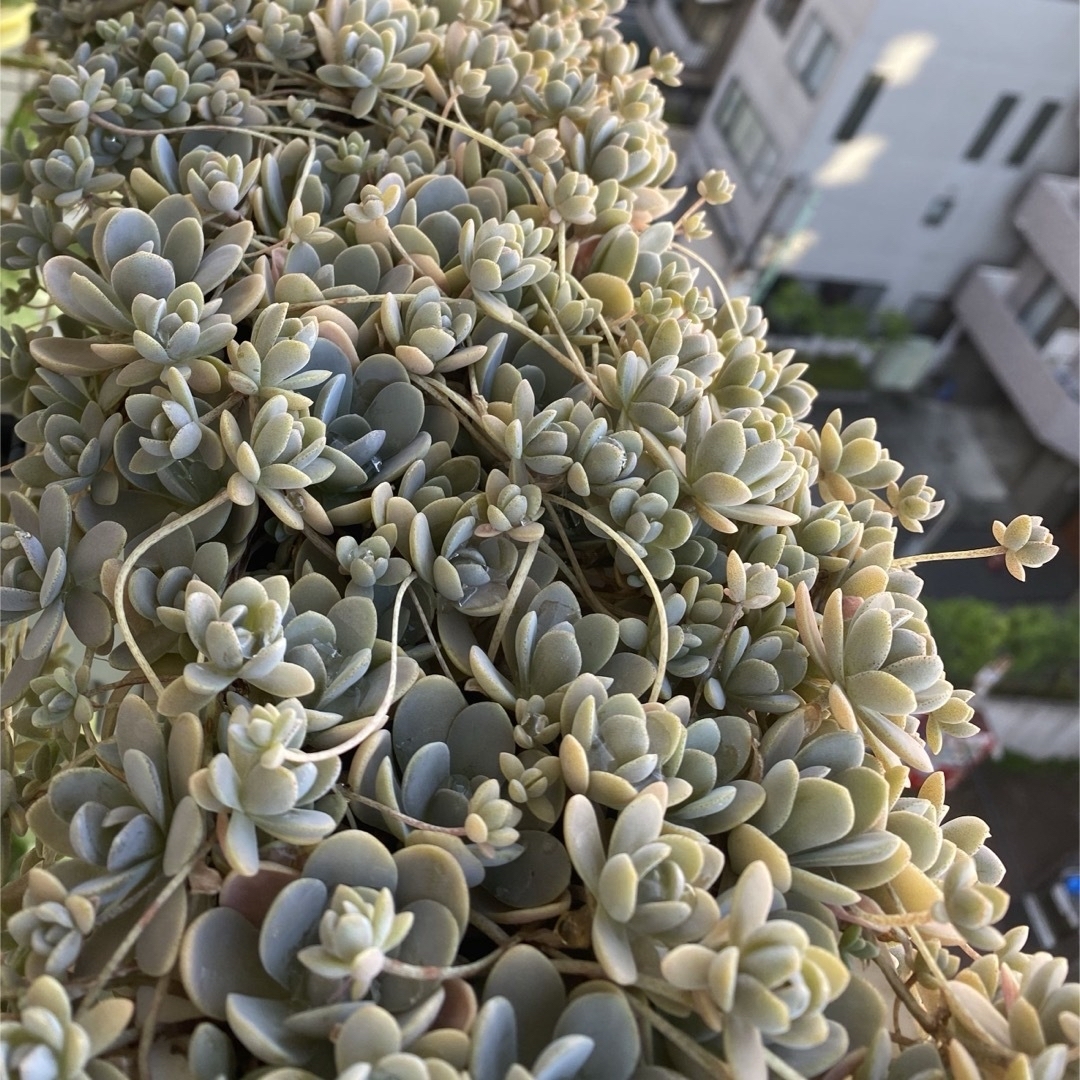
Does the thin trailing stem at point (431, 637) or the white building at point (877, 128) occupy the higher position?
the thin trailing stem at point (431, 637)

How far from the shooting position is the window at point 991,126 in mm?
3576

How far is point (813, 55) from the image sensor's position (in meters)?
3.56

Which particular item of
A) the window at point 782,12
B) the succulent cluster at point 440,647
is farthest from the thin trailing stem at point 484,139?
the window at point 782,12

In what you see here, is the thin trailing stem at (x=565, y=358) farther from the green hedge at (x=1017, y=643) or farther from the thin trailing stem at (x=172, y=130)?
the green hedge at (x=1017, y=643)

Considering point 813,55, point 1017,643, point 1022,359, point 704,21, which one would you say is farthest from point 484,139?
point 704,21

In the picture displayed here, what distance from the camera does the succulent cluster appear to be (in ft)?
1.04

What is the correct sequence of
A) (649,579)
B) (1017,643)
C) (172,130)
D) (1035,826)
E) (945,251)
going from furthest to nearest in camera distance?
1. (945,251)
2. (1017,643)
3. (1035,826)
4. (172,130)
5. (649,579)

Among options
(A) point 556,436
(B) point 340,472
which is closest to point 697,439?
(A) point 556,436

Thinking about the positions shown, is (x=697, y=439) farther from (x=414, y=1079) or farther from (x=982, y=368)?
(x=982, y=368)

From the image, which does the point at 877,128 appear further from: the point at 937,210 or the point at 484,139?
the point at 484,139

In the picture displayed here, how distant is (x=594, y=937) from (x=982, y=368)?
4.66 meters

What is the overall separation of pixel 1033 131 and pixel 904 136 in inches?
21.2

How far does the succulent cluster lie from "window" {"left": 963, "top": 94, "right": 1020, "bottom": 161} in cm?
374

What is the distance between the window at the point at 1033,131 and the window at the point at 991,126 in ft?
0.38
